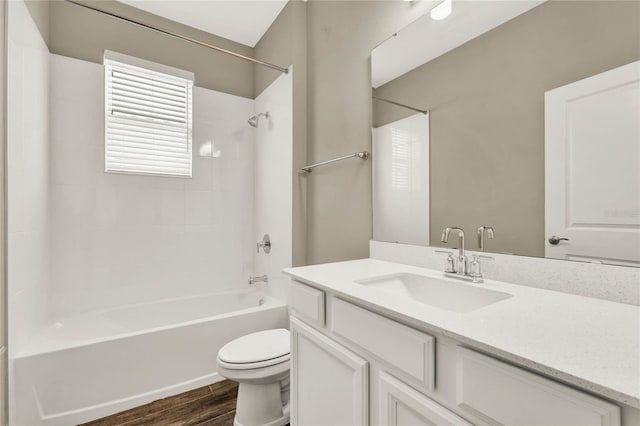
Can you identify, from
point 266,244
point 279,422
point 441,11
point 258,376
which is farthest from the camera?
point 266,244

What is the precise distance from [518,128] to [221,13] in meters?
2.34

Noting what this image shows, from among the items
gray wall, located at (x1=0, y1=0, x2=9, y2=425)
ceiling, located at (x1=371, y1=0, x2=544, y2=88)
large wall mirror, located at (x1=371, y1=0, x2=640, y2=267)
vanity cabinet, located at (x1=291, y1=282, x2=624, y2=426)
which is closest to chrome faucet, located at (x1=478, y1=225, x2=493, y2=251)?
large wall mirror, located at (x1=371, y1=0, x2=640, y2=267)

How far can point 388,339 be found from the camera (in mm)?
771

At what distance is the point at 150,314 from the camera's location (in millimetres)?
2289

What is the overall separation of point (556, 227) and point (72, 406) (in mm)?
2348

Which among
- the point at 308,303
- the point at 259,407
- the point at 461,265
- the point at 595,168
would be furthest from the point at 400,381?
the point at 259,407

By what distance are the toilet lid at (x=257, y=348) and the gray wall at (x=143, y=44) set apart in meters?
2.15

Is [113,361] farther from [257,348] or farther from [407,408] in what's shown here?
[407,408]

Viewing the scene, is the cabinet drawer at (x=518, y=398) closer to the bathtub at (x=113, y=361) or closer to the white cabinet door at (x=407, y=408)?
the white cabinet door at (x=407, y=408)

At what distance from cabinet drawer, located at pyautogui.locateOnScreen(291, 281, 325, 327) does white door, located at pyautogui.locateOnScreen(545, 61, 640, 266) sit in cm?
77

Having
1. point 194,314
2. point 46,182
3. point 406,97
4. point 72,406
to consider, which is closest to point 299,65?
point 406,97

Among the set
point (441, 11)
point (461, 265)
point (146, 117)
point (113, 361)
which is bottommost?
point (113, 361)

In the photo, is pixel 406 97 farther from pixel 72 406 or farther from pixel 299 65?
pixel 72 406

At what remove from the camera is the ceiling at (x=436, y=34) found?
1088 mm
